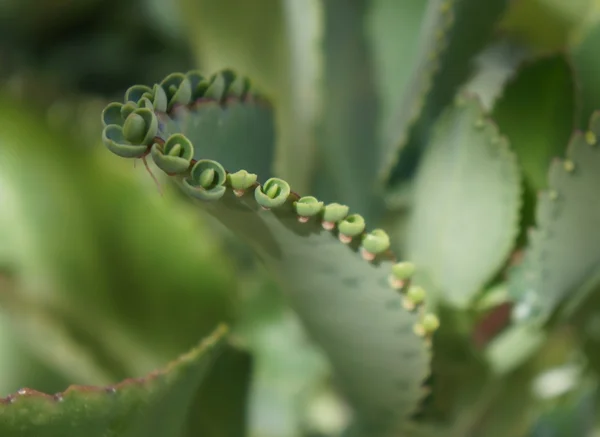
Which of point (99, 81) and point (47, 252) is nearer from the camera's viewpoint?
point (47, 252)

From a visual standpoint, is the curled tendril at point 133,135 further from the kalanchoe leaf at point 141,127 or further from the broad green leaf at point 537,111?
the broad green leaf at point 537,111

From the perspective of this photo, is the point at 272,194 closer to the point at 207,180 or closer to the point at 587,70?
the point at 207,180

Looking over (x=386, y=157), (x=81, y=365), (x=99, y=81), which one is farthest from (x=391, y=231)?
(x=99, y=81)

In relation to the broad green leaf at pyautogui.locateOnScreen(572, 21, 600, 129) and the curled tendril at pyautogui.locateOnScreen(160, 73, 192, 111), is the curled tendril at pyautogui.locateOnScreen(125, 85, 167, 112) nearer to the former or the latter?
the curled tendril at pyautogui.locateOnScreen(160, 73, 192, 111)

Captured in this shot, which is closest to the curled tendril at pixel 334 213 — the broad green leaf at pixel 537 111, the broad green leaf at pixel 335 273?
the broad green leaf at pixel 335 273

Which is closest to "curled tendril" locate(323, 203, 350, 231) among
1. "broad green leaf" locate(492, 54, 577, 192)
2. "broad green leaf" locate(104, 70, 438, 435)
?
"broad green leaf" locate(104, 70, 438, 435)

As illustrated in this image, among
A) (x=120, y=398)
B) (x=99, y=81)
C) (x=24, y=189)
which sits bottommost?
(x=120, y=398)

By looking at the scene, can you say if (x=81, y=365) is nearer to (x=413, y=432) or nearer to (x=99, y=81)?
(x=413, y=432)
